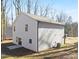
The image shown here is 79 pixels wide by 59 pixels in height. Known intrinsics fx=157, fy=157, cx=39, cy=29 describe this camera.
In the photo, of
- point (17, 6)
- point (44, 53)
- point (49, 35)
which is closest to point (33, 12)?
point (17, 6)

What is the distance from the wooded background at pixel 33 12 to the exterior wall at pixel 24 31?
72mm

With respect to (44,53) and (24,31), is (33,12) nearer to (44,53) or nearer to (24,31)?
(24,31)

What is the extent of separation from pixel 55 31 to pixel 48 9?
242 millimetres

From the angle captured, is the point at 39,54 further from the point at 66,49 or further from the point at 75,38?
the point at 75,38

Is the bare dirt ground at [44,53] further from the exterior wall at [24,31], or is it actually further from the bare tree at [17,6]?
the bare tree at [17,6]

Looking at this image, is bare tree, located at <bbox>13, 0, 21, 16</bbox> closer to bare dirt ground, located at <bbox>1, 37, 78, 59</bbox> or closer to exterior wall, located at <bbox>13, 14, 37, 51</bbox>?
exterior wall, located at <bbox>13, 14, 37, 51</bbox>

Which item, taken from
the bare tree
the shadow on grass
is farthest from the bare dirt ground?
the bare tree

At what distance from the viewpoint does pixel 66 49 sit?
5.38 feet

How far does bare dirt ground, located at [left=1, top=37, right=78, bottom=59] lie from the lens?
1.60m

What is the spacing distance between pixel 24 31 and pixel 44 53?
30cm

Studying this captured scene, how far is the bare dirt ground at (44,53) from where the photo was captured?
160 centimetres

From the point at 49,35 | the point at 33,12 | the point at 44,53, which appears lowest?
the point at 44,53

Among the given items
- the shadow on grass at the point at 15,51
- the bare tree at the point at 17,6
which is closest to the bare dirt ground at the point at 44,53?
the shadow on grass at the point at 15,51

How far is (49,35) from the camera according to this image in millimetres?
1611
